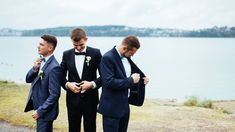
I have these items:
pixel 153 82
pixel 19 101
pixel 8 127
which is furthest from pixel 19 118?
pixel 153 82

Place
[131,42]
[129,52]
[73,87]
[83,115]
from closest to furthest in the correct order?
[131,42] → [129,52] → [73,87] → [83,115]

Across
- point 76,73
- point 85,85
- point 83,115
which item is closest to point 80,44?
point 76,73

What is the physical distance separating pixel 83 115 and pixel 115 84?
94 cm

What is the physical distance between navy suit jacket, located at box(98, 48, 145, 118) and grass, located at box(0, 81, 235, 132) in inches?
148

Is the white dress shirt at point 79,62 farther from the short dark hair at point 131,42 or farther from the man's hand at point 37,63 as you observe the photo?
the short dark hair at point 131,42

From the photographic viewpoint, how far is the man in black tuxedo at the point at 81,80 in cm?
584

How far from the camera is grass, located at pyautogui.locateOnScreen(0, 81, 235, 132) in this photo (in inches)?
382

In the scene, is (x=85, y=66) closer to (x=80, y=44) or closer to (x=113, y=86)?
(x=80, y=44)

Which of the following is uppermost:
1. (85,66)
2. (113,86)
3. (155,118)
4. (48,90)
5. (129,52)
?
(129,52)

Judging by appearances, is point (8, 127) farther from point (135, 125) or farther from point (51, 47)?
point (51, 47)

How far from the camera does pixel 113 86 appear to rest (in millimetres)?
5359

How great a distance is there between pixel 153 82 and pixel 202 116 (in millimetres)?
26108

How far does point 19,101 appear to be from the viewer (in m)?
12.4

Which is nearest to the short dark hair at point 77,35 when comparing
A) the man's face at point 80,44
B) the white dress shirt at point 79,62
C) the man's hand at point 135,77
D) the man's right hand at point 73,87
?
the man's face at point 80,44
